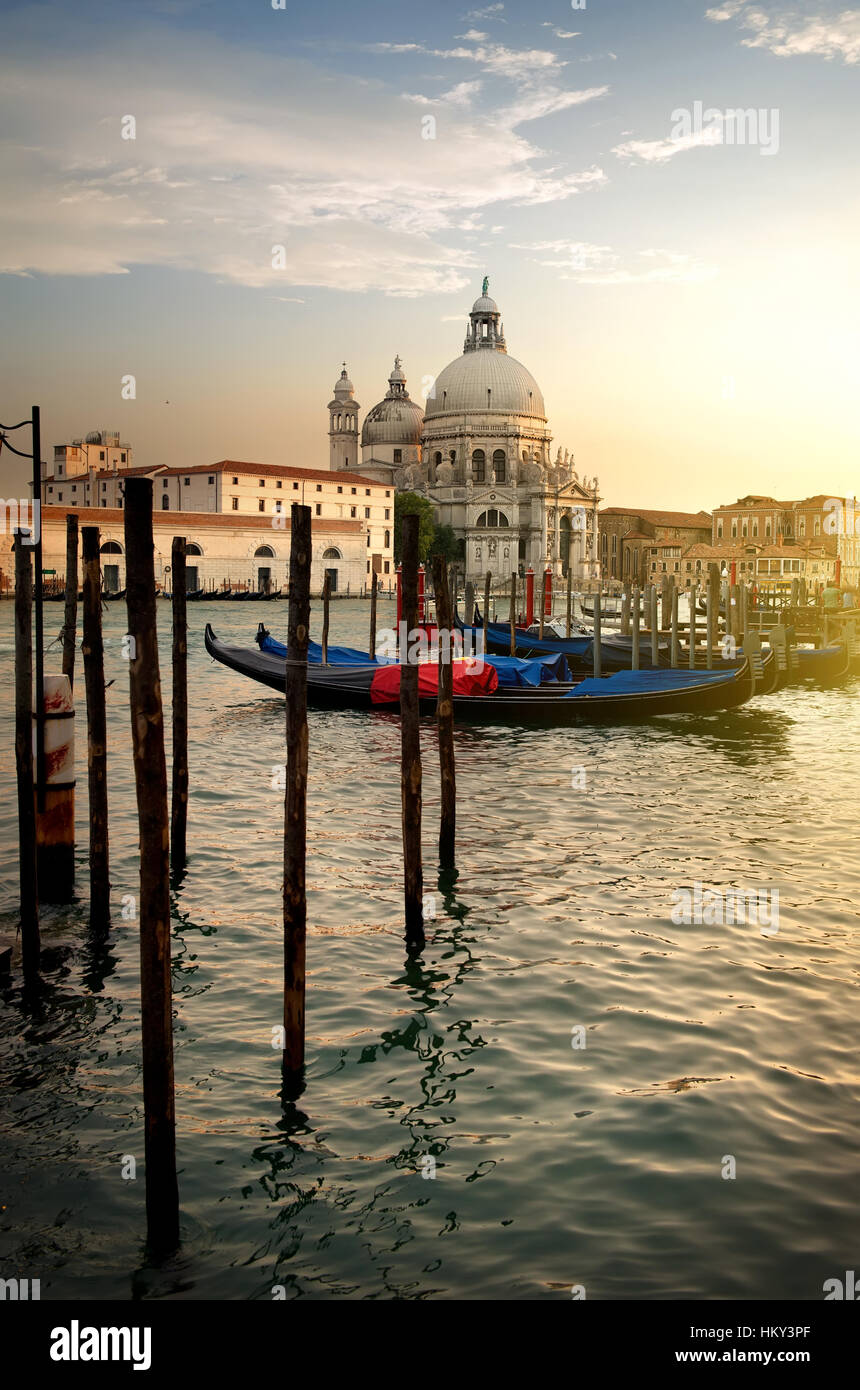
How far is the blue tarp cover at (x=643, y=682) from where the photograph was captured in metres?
12.2

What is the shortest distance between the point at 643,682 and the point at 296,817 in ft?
29.8

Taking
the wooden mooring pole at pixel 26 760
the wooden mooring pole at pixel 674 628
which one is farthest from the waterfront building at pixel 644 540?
the wooden mooring pole at pixel 26 760

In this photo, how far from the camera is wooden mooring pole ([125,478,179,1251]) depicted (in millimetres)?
2783

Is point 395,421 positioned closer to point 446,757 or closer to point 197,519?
point 197,519

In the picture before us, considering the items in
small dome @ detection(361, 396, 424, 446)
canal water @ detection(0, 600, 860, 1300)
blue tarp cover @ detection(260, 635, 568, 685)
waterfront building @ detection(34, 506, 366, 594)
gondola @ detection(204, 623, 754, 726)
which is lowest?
canal water @ detection(0, 600, 860, 1300)

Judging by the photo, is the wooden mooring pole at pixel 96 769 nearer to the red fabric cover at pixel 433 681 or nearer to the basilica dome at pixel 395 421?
the red fabric cover at pixel 433 681

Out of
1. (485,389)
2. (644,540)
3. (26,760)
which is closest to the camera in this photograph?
(26,760)

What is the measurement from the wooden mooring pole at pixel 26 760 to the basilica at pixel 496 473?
2156 inches

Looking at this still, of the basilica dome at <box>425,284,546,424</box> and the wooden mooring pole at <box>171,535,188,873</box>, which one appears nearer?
the wooden mooring pole at <box>171,535,188,873</box>

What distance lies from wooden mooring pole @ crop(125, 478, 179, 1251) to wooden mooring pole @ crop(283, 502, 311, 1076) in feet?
2.27

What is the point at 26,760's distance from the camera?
456cm

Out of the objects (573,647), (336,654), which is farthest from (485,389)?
(336,654)

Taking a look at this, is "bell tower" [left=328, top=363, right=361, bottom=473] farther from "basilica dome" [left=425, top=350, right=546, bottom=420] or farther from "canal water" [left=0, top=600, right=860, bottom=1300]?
"canal water" [left=0, top=600, right=860, bottom=1300]

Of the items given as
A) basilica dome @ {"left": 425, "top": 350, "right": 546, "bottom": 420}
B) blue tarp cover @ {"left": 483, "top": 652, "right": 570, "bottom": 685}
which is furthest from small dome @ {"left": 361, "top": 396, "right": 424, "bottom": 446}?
blue tarp cover @ {"left": 483, "top": 652, "right": 570, "bottom": 685}
